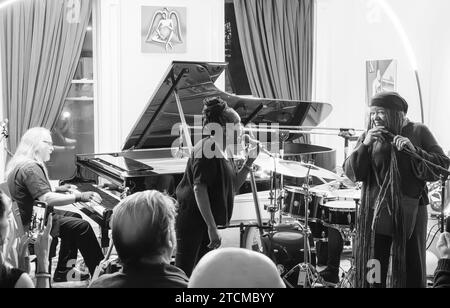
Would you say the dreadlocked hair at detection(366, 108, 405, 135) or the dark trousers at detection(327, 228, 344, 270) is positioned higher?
the dreadlocked hair at detection(366, 108, 405, 135)

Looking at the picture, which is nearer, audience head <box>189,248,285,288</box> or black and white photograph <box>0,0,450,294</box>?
audience head <box>189,248,285,288</box>

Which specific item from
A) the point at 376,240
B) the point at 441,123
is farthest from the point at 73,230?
the point at 441,123

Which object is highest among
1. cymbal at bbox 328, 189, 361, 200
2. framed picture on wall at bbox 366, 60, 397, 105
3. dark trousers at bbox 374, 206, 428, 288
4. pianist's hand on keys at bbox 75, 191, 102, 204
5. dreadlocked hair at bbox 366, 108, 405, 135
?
framed picture on wall at bbox 366, 60, 397, 105

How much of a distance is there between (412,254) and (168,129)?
89.8 inches

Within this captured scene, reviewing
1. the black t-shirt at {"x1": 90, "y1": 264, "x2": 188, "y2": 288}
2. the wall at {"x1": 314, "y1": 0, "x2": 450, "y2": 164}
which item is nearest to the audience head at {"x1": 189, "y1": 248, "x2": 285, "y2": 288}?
the black t-shirt at {"x1": 90, "y1": 264, "x2": 188, "y2": 288}

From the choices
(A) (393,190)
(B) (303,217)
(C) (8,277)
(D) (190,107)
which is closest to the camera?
(C) (8,277)

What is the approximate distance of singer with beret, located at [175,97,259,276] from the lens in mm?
2928

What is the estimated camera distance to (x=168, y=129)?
4715 mm

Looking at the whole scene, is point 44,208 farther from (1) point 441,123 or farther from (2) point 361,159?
(1) point 441,123

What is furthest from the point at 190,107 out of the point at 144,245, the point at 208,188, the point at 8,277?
the point at 8,277

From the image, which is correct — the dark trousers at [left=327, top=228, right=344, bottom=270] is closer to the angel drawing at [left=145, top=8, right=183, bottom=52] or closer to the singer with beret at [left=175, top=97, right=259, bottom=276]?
the singer with beret at [left=175, top=97, right=259, bottom=276]

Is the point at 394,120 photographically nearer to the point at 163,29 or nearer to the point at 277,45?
the point at 163,29

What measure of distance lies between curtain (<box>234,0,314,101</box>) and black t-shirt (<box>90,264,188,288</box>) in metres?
5.08

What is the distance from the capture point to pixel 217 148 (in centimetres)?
299
